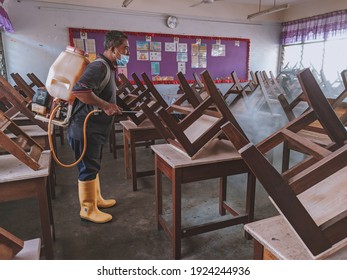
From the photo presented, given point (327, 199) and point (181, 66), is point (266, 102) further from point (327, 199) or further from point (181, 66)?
point (181, 66)

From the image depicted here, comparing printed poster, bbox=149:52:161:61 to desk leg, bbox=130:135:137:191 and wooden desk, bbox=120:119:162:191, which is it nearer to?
wooden desk, bbox=120:119:162:191

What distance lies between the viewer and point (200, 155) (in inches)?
70.0

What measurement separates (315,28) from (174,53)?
387 centimetres

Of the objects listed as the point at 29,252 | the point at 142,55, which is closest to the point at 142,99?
the point at 29,252

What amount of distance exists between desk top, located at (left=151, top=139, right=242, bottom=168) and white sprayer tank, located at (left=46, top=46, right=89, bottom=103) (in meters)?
0.79

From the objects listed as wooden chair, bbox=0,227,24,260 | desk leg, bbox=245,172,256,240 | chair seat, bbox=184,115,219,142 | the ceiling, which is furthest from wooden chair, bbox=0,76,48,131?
the ceiling

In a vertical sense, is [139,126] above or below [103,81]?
below

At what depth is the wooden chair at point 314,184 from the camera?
731 mm

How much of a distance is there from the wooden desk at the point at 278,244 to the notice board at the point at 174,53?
6003 millimetres

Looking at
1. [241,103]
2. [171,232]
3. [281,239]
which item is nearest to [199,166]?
[171,232]

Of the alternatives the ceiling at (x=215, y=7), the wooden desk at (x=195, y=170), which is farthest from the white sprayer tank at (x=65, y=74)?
the ceiling at (x=215, y=7)

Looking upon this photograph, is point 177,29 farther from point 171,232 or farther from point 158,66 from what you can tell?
point 171,232

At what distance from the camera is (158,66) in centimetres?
708

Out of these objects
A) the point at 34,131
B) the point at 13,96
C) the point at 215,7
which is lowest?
the point at 34,131
